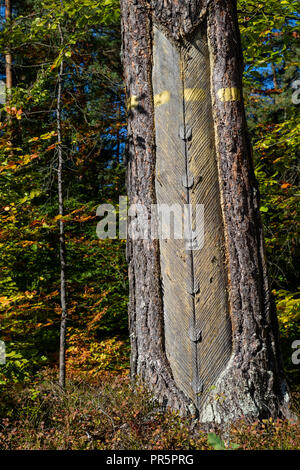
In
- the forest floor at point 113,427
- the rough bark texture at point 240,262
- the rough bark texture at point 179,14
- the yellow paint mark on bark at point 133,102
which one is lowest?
the forest floor at point 113,427

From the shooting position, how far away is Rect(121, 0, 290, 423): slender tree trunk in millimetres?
3055

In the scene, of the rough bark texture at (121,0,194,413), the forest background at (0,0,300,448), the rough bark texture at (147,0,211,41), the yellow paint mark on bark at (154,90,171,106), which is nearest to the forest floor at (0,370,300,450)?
the forest background at (0,0,300,448)

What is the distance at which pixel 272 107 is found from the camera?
11.8m

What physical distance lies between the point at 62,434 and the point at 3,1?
13.2 metres

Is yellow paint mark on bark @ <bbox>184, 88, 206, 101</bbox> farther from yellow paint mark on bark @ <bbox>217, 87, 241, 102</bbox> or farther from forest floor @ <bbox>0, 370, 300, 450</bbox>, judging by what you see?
forest floor @ <bbox>0, 370, 300, 450</bbox>

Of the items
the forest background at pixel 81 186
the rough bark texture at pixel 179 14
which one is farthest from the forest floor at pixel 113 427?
the rough bark texture at pixel 179 14

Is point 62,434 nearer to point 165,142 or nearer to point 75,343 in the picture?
point 165,142

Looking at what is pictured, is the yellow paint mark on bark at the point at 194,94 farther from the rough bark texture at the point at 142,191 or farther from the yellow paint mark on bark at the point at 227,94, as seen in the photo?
the rough bark texture at the point at 142,191

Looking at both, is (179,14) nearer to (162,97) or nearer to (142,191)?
(162,97)

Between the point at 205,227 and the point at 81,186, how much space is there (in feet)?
26.6

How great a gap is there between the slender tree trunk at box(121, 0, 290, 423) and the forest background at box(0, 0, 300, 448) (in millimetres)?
885

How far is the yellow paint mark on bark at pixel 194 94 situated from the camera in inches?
127
